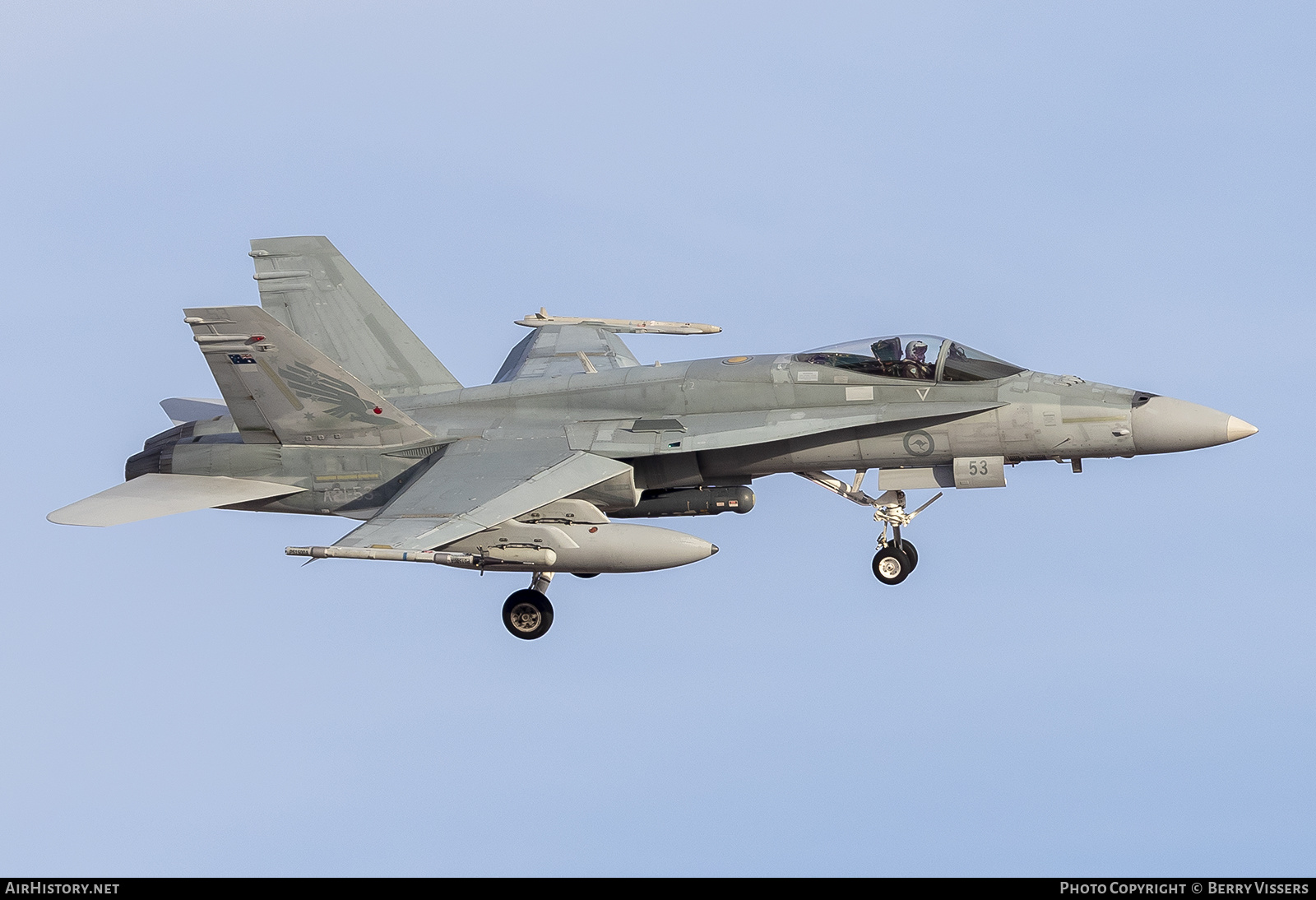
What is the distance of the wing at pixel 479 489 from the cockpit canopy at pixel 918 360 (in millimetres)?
2794

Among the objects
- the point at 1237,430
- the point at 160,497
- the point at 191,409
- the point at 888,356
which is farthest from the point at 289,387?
the point at 1237,430

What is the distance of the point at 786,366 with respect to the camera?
19344 millimetres

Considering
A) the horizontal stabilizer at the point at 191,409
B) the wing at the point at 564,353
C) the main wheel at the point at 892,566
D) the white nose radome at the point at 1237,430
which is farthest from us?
the wing at the point at 564,353

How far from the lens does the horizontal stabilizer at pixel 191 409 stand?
71.4ft

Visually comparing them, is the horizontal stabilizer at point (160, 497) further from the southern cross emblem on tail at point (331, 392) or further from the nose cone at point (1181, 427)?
the nose cone at point (1181, 427)

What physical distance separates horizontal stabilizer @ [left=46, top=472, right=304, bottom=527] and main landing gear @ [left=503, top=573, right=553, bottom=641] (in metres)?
2.92

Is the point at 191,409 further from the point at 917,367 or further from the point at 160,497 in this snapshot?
the point at 917,367

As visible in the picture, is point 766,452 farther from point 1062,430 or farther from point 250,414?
point 250,414

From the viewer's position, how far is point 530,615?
64.5 feet

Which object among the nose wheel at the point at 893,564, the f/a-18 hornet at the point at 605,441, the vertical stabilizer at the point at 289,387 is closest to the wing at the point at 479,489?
the f/a-18 hornet at the point at 605,441

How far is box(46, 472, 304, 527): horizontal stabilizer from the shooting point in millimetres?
19203

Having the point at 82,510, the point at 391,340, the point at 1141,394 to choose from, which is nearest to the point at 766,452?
the point at 1141,394

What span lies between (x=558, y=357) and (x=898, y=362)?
20.4 ft

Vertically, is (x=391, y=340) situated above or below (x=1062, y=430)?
above
